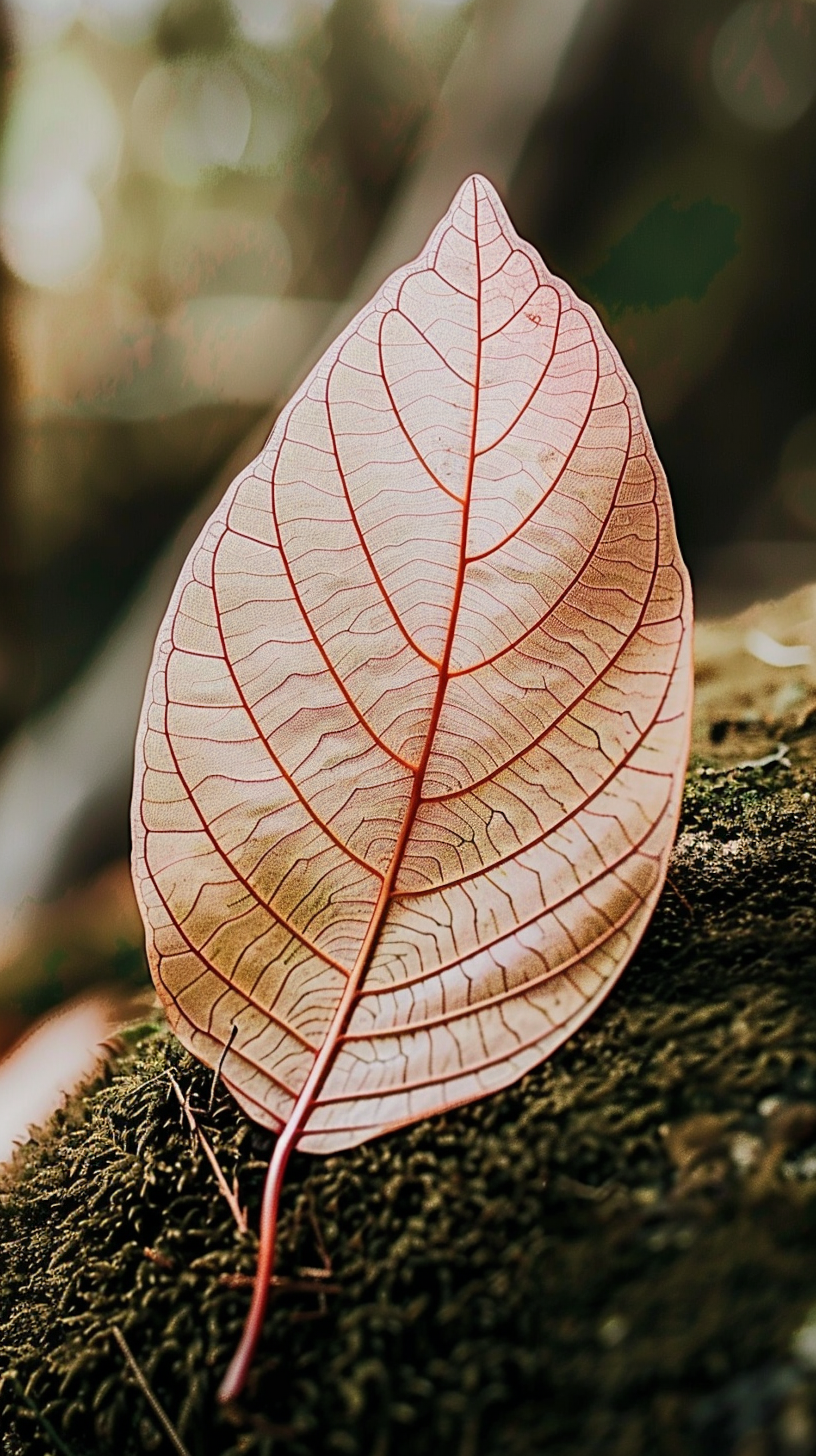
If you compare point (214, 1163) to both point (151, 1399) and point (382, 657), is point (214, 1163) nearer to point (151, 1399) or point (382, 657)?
point (151, 1399)

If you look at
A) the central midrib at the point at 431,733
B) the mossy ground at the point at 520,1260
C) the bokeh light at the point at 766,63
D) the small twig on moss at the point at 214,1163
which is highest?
the bokeh light at the point at 766,63

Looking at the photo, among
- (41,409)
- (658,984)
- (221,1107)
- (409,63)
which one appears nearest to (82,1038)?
(221,1107)

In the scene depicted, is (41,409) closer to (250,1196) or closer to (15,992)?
(15,992)

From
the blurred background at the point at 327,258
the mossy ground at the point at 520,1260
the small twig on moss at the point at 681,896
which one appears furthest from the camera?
the blurred background at the point at 327,258

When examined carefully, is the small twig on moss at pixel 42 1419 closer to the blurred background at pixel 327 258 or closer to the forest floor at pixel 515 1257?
the forest floor at pixel 515 1257

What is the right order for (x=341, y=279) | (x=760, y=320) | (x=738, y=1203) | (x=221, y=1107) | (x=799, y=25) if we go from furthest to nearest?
(x=341, y=279), (x=760, y=320), (x=799, y=25), (x=221, y=1107), (x=738, y=1203)

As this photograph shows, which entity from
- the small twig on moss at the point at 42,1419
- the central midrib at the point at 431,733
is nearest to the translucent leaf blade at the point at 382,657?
the central midrib at the point at 431,733
